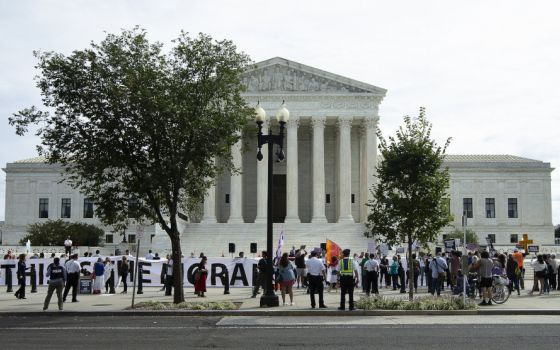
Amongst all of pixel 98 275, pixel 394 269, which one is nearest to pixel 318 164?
pixel 394 269

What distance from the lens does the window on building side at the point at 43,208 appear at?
9406 cm

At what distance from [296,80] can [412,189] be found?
1596 inches

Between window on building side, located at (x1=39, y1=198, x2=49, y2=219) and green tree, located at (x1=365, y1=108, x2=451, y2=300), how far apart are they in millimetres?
75095

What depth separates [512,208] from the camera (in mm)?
92750

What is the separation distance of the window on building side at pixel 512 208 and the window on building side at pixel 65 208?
58.1 metres

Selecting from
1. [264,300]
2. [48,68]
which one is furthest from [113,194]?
[264,300]

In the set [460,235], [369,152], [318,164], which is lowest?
[460,235]

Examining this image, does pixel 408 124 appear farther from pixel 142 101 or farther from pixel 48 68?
pixel 48 68

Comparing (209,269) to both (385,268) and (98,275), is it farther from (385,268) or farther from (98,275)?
(385,268)

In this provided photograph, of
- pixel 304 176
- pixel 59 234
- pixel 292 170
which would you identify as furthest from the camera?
pixel 59 234

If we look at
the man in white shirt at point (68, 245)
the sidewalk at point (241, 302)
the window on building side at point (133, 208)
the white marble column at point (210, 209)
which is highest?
the white marble column at point (210, 209)

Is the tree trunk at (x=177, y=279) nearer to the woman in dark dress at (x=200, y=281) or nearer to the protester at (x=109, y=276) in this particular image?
the woman in dark dress at (x=200, y=281)

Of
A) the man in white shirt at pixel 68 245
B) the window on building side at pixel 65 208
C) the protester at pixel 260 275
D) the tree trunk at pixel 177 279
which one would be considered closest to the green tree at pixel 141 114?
the tree trunk at pixel 177 279

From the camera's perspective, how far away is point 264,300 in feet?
77.3
